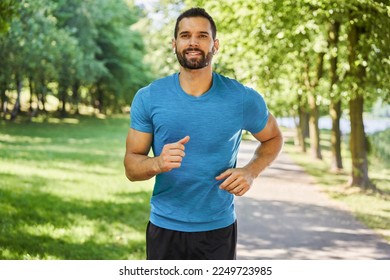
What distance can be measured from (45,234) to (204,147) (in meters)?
4.26

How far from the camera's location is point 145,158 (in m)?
2.88

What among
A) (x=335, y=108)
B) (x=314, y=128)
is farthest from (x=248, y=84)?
(x=314, y=128)

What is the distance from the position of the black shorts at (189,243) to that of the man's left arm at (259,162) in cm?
32

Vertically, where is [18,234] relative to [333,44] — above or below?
below

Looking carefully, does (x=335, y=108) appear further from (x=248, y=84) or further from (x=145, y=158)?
(x=145, y=158)

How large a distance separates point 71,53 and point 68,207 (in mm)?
18786

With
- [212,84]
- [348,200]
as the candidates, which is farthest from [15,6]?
[348,200]

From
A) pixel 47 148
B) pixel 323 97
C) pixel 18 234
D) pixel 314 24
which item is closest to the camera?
pixel 18 234

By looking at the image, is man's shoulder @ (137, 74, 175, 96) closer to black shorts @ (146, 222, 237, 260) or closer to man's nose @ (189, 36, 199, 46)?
man's nose @ (189, 36, 199, 46)

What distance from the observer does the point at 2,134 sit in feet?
73.3

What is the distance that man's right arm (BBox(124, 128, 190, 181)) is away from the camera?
8.64ft

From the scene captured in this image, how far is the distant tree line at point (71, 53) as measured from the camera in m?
22.0

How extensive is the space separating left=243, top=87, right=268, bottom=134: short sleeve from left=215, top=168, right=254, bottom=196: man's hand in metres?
0.29

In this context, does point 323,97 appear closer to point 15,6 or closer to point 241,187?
point 15,6
